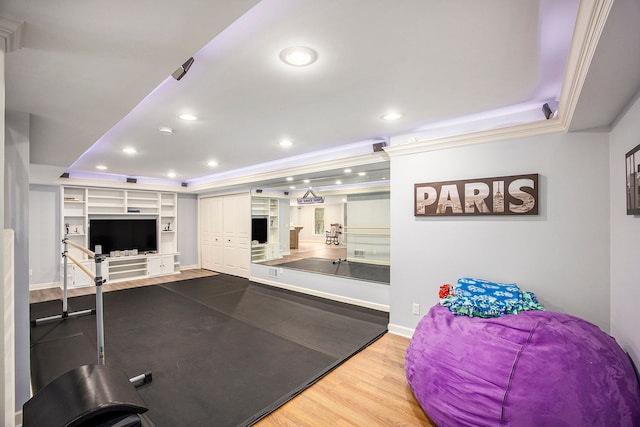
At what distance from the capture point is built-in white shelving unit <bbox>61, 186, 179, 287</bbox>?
250 inches

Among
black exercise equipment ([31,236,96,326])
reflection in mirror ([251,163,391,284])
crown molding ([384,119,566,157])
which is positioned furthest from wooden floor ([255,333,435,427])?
black exercise equipment ([31,236,96,326])

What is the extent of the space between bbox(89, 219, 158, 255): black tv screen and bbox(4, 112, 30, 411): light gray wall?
16.9 feet

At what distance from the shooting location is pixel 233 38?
1.64 meters

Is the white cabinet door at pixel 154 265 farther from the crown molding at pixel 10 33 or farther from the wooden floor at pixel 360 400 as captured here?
the crown molding at pixel 10 33

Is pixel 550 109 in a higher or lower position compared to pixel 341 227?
higher

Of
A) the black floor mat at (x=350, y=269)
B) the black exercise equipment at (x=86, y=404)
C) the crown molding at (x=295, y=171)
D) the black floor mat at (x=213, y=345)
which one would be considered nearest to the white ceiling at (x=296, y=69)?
the crown molding at (x=295, y=171)

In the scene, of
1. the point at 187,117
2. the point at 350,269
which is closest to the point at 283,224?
the point at 350,269

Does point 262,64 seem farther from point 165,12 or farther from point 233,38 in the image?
point 165,12

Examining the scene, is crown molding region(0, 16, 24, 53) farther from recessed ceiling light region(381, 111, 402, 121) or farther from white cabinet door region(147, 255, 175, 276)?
white cabinet door region(147, 255, 175, 276)

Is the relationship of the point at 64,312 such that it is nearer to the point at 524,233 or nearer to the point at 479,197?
the point at 479,197

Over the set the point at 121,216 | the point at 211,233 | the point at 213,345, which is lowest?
the point at 213,345

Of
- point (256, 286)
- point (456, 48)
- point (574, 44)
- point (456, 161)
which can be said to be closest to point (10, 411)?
point (456, 48)

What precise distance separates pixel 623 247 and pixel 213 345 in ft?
13.2

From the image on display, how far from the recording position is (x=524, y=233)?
2768 mm
